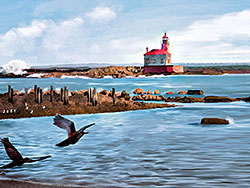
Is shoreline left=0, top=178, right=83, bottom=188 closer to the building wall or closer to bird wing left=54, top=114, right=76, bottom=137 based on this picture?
bird wing left=54, top=114, right=76, bottom=137

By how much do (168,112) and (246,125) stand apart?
5867mm

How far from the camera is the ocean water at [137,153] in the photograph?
7.53 m

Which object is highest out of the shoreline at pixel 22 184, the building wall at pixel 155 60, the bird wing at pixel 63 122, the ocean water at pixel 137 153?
the building wall at pixel 155 60

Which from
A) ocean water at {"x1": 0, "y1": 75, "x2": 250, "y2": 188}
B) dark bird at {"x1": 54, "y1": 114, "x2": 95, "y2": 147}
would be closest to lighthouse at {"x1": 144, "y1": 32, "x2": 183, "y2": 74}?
ocean water at {"x1": 0, "y1": 75, "x2": 250, "y2": 188}

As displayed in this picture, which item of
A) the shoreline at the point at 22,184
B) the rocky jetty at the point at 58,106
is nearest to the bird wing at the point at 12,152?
the shoreline at the point at 22,184

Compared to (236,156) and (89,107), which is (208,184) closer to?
(236,156)

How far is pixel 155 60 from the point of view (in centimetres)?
8481

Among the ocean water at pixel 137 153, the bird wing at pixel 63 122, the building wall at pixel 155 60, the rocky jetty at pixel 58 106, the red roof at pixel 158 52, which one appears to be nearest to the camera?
the ocean water at pixel 137 153

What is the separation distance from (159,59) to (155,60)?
4.46 ft

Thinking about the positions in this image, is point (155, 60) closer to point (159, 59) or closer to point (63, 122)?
point (159, 59)

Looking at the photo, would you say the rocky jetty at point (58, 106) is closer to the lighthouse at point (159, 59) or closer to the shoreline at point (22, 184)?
the shoreline at point (22, 184)

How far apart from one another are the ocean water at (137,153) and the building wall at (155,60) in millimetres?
65495

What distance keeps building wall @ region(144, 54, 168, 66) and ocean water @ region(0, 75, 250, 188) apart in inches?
2579

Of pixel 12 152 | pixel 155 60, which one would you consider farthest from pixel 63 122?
pixel 155 60
